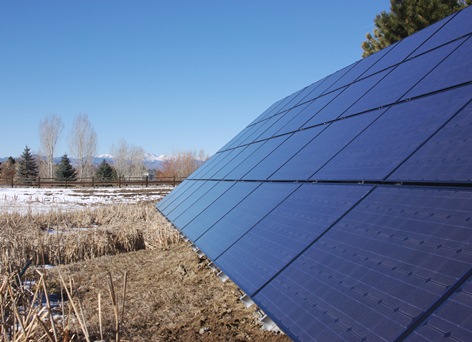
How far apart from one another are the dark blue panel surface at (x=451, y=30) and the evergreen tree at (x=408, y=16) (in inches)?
367

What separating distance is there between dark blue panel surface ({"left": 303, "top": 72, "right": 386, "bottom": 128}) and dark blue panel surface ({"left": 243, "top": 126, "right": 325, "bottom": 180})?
239 millimetres

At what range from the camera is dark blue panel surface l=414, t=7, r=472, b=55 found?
4445mm

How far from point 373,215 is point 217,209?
116 inches

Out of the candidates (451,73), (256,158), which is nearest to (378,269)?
(451,73)

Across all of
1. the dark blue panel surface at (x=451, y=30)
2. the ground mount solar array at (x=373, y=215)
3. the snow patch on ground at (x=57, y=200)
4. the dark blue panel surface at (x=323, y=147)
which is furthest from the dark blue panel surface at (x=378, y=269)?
the snow patch on ground at (x=57, y=200)

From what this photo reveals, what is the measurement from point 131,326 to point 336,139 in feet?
10.4

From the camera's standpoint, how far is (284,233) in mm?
3146

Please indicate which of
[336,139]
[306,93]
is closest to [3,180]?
[306,93]

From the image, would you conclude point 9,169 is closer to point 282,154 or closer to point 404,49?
point 282,154

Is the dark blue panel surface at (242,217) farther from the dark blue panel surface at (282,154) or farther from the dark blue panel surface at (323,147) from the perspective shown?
the dark blue panel surface at (282,154)

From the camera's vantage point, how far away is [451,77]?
11.5ft

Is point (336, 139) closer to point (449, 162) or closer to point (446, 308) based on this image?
point (449, 162)

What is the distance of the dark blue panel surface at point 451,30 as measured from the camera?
4445 millimetres

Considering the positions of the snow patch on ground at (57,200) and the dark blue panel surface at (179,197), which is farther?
the snow patch on ground at (57,200)
